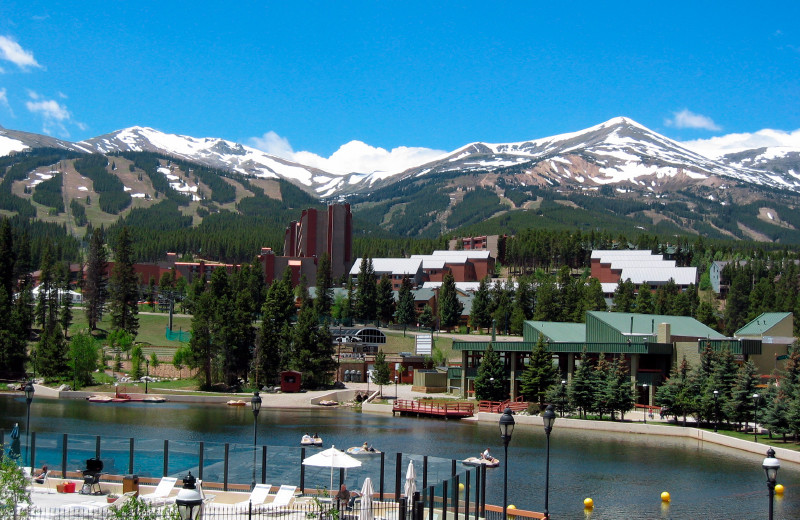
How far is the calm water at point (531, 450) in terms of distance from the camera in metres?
35.3

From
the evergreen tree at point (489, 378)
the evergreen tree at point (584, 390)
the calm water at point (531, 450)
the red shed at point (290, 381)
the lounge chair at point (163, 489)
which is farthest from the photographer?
the red shed at point (290, 381)

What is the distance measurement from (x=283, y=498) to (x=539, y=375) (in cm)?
4552

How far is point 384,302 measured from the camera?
136875 millimetres

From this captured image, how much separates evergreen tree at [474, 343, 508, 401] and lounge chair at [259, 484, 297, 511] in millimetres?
47166

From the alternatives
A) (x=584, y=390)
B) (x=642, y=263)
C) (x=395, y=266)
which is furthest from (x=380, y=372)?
(x=642, y=263)

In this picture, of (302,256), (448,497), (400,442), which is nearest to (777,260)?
(302,256)

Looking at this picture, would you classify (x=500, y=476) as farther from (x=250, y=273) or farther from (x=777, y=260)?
(x=777, y=260)

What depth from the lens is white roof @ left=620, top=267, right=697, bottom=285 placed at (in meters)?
162

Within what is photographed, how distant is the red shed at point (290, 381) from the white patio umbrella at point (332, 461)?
54.1 metres

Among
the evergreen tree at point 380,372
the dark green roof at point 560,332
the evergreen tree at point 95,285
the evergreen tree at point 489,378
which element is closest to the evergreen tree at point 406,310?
the evergreen tree at point 95,285

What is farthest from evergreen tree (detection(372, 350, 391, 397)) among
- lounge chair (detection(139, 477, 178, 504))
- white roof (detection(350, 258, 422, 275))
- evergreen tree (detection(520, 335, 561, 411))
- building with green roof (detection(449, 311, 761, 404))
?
white roof (detection(350, 258, 422, 275))

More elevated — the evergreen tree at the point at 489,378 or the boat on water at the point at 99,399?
the evergreen tree at the point at 489,378

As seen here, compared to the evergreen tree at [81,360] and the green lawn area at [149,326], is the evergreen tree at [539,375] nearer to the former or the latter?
the evergreen tree at [81,360]

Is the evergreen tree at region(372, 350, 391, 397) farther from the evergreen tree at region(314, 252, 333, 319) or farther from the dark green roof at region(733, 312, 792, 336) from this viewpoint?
the evergreen tree at region(314, 252, 333, 319)
